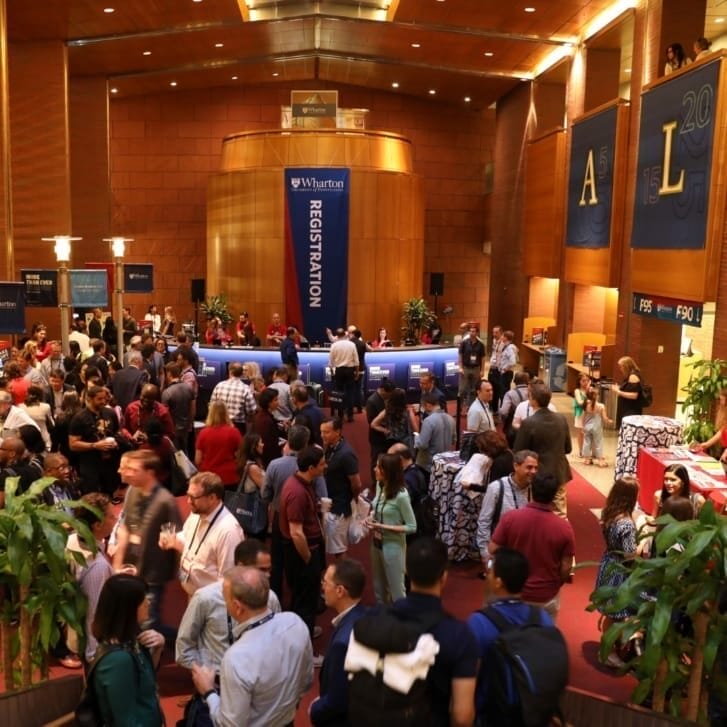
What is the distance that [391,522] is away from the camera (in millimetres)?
5199

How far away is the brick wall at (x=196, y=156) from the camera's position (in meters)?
22.9

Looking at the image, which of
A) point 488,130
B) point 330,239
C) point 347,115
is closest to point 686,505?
point 330,239

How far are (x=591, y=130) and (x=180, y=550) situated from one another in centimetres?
1207

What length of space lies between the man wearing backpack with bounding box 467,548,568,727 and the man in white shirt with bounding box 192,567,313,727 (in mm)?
641

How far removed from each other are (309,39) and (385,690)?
18.4 metres

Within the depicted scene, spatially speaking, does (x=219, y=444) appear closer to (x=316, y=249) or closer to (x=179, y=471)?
(x=179, y=471)

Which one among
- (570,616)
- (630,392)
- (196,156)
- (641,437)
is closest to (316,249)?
(196,156)

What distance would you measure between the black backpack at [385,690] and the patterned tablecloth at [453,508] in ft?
14.3

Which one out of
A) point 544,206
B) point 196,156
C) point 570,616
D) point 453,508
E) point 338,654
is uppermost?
point 196,156

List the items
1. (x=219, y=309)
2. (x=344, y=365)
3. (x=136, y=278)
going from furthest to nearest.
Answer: (x=219, y=309) < (x=136, y=278) < (x=344, y=365)

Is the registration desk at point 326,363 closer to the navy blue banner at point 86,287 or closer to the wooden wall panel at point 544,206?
the navy blue banner at point 86,287

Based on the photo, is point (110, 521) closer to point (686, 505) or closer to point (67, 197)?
point (686, 505)

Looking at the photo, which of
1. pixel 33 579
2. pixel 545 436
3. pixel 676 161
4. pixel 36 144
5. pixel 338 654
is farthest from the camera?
pixel 36 144

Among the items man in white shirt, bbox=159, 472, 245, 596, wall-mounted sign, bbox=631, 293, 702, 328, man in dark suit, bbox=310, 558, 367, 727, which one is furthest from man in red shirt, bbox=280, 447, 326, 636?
wall-mounted sign, bbox=631, 293, 702, 328
